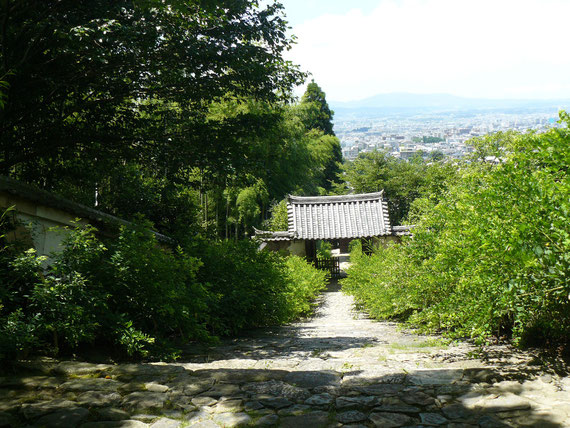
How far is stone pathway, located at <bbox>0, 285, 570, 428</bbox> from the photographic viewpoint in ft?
9.80

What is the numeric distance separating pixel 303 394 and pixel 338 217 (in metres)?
17.4

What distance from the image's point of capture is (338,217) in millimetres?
20688

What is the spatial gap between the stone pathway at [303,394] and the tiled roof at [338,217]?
15129mm

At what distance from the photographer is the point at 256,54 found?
26.1ft

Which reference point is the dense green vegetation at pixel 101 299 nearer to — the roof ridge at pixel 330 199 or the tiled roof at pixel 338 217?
the tiled roof at pixel 338 217

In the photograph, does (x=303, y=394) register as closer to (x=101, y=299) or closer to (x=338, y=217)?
(x=101, y=299)

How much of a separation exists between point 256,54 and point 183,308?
183 inches

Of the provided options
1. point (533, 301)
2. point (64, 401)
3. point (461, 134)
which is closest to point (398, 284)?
point (533, 301)

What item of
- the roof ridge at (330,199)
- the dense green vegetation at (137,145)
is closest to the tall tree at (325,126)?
the roof ridge at (330,199)

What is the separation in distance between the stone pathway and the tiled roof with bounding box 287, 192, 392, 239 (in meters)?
15.1

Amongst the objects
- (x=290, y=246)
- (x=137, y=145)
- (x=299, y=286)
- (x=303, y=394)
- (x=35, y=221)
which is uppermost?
(x=137, y=145)

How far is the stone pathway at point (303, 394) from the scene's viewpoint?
2986 mm

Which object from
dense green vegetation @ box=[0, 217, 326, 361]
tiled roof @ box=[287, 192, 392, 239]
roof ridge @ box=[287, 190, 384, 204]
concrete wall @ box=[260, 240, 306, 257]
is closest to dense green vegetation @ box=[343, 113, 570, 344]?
dense green vegetation @ box=[0, 217, 326, 361]

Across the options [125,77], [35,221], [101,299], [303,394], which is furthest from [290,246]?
[303,394]
